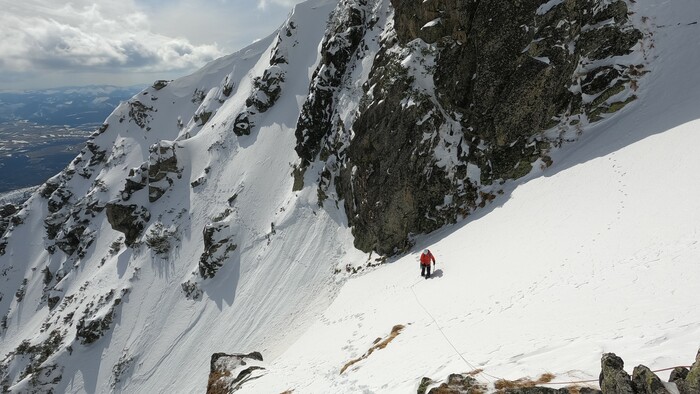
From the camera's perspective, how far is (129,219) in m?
52.0

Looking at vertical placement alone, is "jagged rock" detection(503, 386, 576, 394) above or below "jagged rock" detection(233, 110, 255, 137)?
below

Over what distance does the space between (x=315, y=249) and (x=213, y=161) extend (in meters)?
27.3

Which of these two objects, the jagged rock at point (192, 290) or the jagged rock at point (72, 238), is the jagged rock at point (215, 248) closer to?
the jagged rock at point (192, 290)

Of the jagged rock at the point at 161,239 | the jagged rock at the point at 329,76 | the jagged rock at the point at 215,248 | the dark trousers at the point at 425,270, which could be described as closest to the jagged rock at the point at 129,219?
the jagged rock at the point at 161,239

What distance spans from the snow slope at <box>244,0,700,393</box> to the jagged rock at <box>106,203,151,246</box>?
40.8 meters

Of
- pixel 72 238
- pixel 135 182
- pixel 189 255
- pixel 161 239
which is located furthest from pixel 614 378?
pixel 72 238

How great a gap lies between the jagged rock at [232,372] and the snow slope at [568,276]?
1.66 metres

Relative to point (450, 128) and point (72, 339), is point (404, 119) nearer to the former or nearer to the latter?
point (450, 128)

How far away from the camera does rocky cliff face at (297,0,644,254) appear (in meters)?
22.2

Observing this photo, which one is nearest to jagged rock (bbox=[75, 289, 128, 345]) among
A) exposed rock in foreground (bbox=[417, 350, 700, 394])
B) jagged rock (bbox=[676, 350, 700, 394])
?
exposed rock in foreground (bbox=[417, 350, 700, 394])

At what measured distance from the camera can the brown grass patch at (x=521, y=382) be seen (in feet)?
25.2

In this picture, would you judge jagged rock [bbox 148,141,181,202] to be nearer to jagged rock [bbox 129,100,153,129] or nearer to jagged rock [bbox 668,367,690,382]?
jagged rock [bbox 129,100,153,129]

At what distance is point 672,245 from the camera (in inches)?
453

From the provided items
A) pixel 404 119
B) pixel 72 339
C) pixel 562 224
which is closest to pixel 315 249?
pixel 404 119
